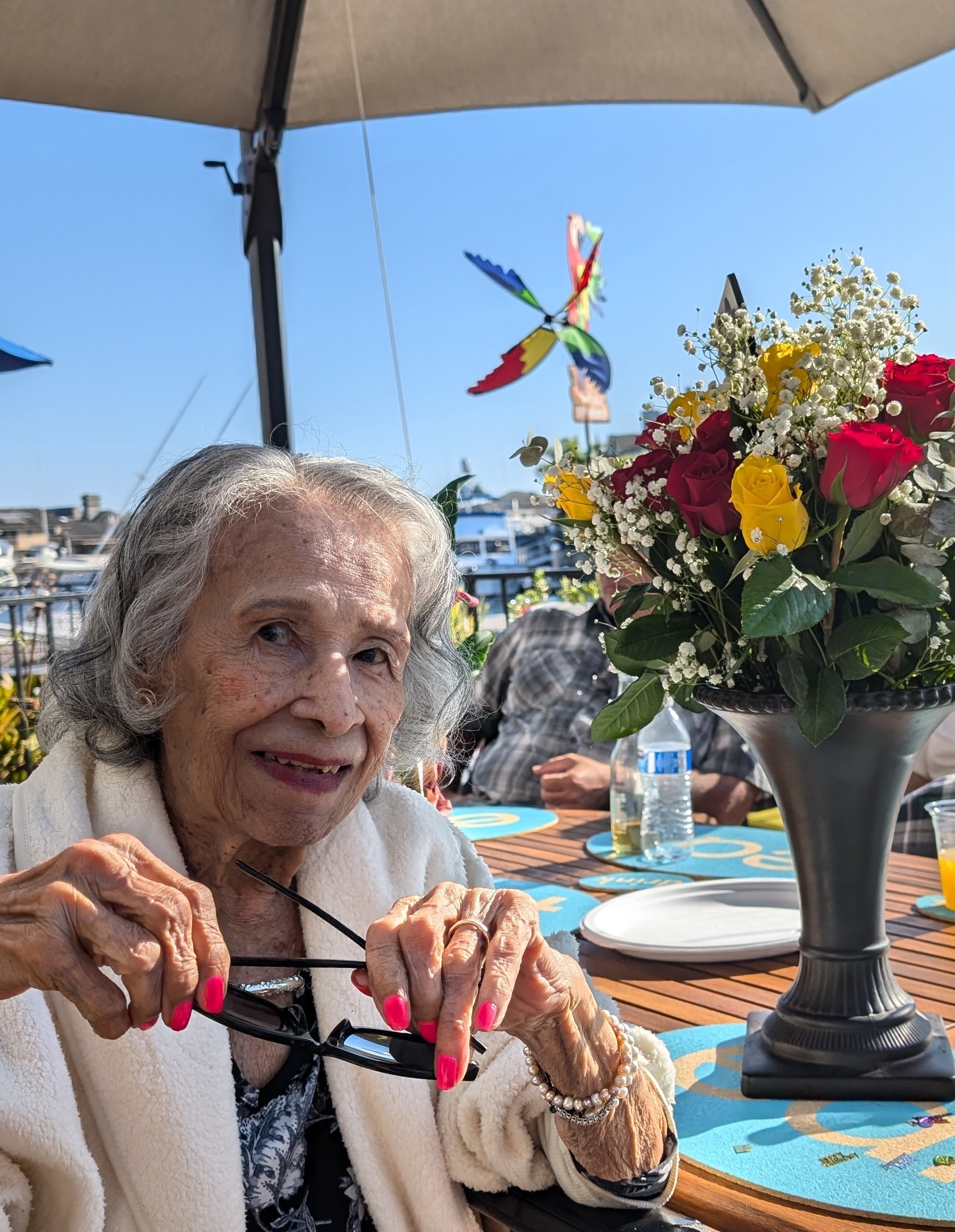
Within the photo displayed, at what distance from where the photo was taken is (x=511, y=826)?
2.61 m

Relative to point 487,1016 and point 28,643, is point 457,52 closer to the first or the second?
point 487,1016

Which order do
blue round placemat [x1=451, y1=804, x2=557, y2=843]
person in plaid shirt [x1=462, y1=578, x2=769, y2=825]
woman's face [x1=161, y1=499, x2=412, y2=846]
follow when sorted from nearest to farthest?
woman's face [x1=161, y1=499, x2=412, y2=846] → blue round placemat [x1=451, y1=804, x2=557, y2=843] → person in plaid shirt [x1=462, y1=578, x2=769, y2=825]

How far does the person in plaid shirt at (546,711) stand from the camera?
3.30 meters

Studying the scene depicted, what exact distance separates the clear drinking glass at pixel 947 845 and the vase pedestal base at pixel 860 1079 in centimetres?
59

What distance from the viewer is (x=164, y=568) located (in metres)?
1.28

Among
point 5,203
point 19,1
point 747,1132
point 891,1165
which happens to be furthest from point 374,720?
point 5,203

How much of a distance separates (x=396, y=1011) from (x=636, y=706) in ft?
1.82

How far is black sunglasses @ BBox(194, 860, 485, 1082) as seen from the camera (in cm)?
86

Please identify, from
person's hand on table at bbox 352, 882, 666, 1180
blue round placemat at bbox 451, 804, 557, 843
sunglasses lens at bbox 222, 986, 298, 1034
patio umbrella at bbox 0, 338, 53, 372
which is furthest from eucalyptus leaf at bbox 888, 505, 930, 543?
patio umbrella at bbox 0, 338, 53, 372

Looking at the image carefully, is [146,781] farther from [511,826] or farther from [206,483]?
[511,826]

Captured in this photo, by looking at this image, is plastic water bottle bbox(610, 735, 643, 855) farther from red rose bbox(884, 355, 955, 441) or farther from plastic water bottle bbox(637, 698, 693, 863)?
red rose bbox(884, 355, 955, 441)

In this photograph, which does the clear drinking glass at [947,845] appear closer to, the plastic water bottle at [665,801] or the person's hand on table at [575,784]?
the plastic water bottle at [665,801]

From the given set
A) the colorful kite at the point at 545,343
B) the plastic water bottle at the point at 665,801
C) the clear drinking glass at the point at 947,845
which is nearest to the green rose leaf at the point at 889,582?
the clear drinking glass at the point at 947,845

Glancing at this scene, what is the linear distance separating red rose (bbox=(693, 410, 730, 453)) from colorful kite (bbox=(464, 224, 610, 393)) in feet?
7.88
